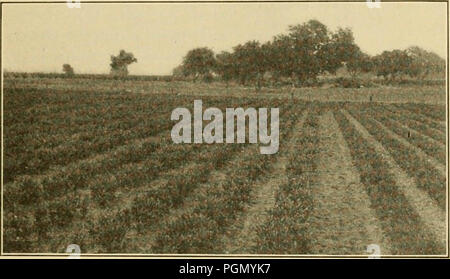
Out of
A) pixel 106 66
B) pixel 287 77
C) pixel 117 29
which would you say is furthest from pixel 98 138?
pixel 287 77

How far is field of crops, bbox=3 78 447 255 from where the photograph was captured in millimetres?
7375

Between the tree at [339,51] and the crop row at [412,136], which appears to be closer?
the tree at [339,51]

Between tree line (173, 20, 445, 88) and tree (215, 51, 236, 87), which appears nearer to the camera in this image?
tree line (173, 20, 445, 88)

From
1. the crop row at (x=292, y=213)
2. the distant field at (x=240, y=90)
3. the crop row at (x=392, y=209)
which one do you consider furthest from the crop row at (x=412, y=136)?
the crop row at (x=292, y=213)

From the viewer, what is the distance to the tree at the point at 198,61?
11168mm

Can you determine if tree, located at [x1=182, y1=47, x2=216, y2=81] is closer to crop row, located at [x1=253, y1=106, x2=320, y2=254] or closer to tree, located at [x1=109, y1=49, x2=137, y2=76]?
tree, located at [x1=109, y1=49, x2=137, y2=76]

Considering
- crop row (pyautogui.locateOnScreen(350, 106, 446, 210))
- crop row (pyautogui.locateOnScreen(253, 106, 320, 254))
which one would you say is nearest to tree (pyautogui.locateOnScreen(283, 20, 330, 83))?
crop row (pyautogui.locateOnScreen(350, 106, 446, 210))

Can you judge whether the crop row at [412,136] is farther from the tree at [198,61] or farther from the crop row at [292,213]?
the tree at [198,61]

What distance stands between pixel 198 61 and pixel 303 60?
446cm

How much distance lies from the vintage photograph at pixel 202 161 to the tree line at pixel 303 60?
16cm

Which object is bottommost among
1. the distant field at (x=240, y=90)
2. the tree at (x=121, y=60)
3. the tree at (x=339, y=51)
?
the distant field at (x=240, y=90)

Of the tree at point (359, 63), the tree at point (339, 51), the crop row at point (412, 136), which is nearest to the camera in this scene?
the tree at point (339, 51)

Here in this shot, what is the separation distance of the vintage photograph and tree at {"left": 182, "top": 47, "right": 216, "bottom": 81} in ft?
0.53

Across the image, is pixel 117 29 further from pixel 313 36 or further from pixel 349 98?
pixel 349 98
